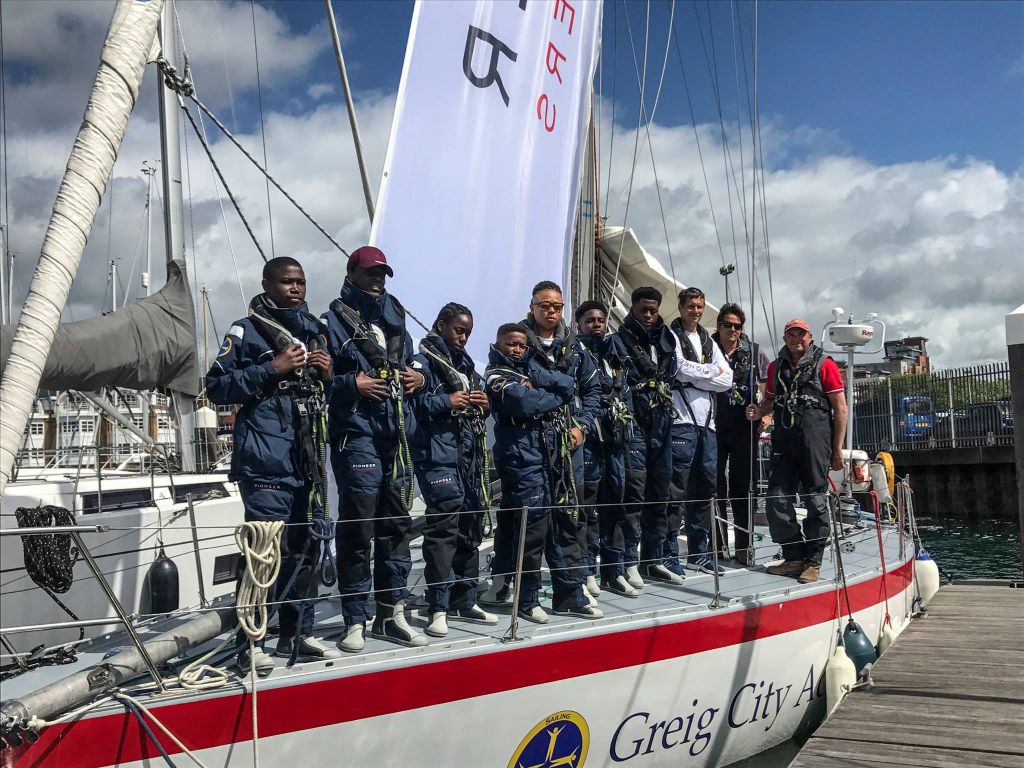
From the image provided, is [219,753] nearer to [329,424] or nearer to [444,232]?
[329,424]

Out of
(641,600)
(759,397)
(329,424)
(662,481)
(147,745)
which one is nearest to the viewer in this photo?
(147,745)

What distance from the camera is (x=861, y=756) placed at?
167 inches

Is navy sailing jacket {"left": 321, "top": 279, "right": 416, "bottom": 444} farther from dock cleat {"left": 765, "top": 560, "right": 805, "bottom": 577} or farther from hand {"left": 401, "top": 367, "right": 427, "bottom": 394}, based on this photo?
dock cleat {"left": 765, "top": 560, "right": 805, "bottom": 577}

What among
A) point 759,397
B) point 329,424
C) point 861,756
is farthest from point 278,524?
point 759,397

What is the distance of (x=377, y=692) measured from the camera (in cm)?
311

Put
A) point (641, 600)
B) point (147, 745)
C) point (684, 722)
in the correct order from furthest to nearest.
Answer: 1. point (641, 600)
2. point (684, 722)
3. point (147, 745)

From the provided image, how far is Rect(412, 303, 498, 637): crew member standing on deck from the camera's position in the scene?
12.6 ft

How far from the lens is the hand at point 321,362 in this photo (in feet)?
11.0

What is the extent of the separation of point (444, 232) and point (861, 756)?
372cm

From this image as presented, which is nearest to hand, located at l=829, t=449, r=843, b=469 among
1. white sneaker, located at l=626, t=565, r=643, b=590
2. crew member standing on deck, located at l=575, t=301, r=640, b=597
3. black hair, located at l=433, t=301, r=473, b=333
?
crew member standing on deck, located at l=575, t=301, r=640, b=597

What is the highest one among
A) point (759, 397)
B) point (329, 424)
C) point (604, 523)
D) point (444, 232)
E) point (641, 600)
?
point (444, 232)

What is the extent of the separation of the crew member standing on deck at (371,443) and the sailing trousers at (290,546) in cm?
16

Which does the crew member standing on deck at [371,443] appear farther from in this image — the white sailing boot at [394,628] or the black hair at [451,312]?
the black hair at [451,312]

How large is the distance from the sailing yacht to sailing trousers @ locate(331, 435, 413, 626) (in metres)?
0.32
